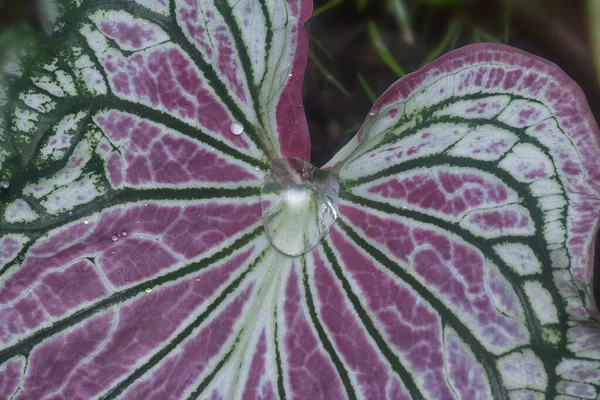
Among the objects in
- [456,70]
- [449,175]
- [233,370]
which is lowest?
[233,370]

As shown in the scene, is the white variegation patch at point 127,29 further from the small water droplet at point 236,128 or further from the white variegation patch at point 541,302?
the white variegation patch at point 541,302

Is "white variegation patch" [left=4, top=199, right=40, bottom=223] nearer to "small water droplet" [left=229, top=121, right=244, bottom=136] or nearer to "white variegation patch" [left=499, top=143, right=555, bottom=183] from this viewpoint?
"small water droplet" [left=229, top=121, right=244, bottom=136]

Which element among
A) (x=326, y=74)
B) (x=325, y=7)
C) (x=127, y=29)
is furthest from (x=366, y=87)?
(x=127, y=29)

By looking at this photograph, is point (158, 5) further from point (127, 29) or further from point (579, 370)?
point (579, 370)

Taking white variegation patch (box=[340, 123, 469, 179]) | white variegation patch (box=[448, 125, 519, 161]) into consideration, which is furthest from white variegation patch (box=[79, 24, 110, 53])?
white variegation patch (box=[448, 125, 519, 161])

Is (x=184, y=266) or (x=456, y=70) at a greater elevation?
(x=456, y=70)

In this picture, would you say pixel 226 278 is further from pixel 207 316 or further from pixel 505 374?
pixel 505 374

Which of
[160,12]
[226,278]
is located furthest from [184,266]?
[160,12]
